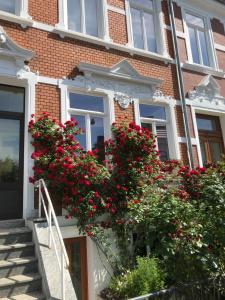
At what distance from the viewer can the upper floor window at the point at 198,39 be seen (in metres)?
9.67

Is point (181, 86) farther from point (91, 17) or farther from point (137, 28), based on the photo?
point (91, 17)

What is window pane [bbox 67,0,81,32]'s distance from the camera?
7.48 m

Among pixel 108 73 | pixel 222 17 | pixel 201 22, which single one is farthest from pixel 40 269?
pixel 222 17

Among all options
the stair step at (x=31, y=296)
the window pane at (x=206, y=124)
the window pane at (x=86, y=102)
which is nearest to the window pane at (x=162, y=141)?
the window pane at (x=206, y=124)

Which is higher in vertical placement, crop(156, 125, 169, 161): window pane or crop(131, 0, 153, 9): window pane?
crop(131, 0, 153, 9): window pane

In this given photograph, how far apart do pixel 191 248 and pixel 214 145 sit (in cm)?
536

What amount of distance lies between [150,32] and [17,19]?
13.4ft

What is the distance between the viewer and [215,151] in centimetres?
920

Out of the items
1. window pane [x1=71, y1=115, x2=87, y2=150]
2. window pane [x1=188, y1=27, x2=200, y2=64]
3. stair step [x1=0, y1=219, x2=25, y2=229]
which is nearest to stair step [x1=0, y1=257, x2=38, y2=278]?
stair step [x1=0, y1=219, x2=25, y2=229]

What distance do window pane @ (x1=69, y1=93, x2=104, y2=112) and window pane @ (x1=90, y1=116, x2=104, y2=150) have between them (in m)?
0.27

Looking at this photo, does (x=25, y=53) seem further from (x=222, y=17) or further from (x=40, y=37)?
(x=222, y=17)

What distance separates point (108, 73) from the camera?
733 centimetres

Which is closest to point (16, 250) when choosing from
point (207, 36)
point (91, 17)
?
point (91, 17)

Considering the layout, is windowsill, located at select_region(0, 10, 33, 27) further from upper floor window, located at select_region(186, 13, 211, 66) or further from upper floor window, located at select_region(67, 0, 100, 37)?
upper floor window, located at select_region(186, 13, 211, 66)
